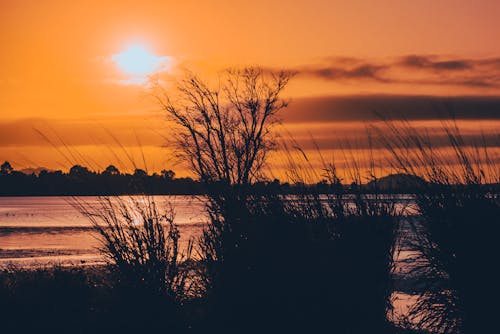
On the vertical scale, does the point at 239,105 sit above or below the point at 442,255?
above

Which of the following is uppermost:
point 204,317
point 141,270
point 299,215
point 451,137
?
point 451,137

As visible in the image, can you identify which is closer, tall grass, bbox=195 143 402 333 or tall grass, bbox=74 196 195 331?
tall grass, bbox=195 143 402 333

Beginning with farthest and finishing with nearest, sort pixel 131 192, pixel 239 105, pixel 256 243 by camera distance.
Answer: pixel 239 105 → pixel 131 192 → pixel 256 243

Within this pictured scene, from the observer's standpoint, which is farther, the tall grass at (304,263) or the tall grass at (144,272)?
the tall grass at (144,272)

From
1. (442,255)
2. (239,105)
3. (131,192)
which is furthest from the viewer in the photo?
(239,105)

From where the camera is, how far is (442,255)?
9.02 m

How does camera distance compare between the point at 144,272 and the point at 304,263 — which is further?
the point at 144,272

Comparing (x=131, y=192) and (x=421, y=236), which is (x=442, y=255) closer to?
(x=421, y=236)

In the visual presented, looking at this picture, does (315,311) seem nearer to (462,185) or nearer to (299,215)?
(299,215)

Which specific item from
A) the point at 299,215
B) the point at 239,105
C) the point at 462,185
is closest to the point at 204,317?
the point at 299,215

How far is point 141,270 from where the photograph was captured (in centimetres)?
1023

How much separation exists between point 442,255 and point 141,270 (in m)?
4.10

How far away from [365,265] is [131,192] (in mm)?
4232

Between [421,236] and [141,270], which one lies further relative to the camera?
[141,270]
